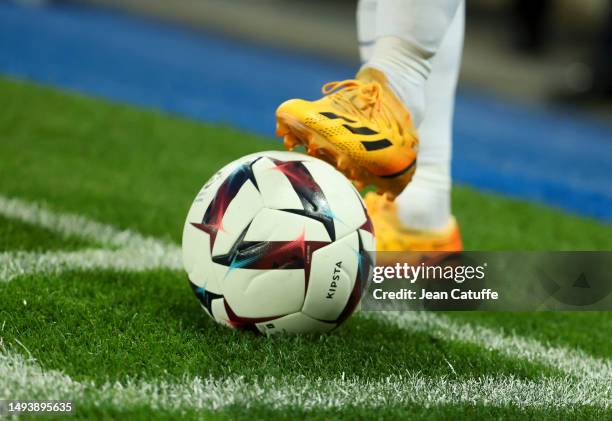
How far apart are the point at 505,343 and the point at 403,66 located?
807 mm

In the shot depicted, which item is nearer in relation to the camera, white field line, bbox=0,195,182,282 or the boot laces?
the boot laces

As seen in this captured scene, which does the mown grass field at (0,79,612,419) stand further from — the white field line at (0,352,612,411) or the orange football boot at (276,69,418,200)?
the orange football boot at (276,69,418,200)

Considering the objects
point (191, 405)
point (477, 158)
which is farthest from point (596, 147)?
point (191, 405)

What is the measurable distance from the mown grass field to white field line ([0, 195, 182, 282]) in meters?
0.03

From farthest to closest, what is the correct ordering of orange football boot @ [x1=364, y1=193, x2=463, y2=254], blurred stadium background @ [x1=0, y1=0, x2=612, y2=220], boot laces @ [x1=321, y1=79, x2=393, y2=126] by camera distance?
blurred stadium background @ [x1=0, y1=0, x2=612, y2=220], orange football boot @ [x1=364, y1=193, x2=463, y2=254], boot laces @ [x1=321, y1=79, x2=393, y2=126]

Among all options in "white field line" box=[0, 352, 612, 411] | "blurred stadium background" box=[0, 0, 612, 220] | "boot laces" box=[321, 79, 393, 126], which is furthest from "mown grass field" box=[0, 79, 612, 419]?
"blurred stadium background" box=[0, 0, 612, 220]

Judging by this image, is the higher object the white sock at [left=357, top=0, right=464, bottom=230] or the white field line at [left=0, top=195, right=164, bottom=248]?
the white sock at [left=357, top=0, right=464, bottom=230]

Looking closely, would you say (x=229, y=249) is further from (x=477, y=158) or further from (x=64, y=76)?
(x=64, y=76)

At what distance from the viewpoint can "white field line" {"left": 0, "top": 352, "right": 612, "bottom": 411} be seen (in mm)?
1928

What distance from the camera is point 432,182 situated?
3094 millimetres

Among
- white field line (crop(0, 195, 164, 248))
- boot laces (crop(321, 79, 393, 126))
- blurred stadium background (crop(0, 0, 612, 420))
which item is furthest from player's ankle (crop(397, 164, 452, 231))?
white field line (crop(0, 195, 164, 248))

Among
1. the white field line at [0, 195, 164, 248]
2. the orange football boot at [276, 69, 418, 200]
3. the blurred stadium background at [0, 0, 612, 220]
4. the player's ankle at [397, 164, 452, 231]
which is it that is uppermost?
the orange football boot at [276, 69, 418, 200]

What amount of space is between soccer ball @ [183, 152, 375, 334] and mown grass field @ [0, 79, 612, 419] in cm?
8

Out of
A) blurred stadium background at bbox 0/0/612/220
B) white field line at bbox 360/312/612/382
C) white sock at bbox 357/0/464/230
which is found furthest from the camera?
blurred stadium background at bbox 0/0/612/220
